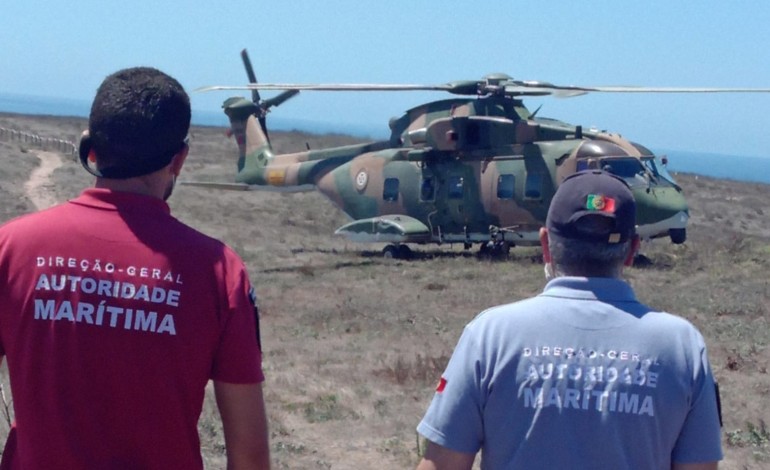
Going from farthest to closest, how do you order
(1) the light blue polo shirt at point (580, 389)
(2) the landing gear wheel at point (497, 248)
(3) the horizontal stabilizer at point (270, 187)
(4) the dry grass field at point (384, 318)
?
(3) the horizontal stabilizer at point (270, 187)
(2) the landing gear wheel at point (497, 248)
(4) the dry grass field at point (384, 318)
(1) the light blue polo shirt at point (580, 389)

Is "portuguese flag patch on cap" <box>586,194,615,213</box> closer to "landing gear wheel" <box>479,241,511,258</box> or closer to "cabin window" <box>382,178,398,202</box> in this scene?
"landing gear wheel" <box>479,241,511,258</box>

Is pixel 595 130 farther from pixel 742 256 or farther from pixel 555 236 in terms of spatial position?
pixel 555 236

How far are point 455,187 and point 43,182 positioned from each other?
64.2 ft

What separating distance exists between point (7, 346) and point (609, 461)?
A: 5.16 feet

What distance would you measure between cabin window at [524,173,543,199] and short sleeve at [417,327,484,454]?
48.4ft

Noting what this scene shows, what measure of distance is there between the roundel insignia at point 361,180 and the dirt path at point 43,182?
33.0 feet

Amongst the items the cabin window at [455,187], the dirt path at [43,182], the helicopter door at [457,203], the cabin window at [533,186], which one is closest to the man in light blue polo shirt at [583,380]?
the cabin window at [533,186]

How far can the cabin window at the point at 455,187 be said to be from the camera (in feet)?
59.8

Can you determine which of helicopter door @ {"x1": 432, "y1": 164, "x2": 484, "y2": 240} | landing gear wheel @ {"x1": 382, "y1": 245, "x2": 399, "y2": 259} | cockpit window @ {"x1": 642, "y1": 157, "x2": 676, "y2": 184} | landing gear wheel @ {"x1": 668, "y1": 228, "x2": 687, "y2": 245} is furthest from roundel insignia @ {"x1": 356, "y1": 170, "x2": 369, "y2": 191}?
landing gear wheel @ {"x1": 668, "y1": 228, "x2": 687, "y2": 245}

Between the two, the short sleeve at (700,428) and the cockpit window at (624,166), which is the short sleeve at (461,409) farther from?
the cockpit window at (624,166)

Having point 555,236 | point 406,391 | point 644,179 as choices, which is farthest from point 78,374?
point 644,179

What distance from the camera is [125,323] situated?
8.22 feet

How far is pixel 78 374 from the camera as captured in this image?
2520 mm

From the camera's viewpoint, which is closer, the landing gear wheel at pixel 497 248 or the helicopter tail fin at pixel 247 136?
the landing gear wheel at pixel 497 248
